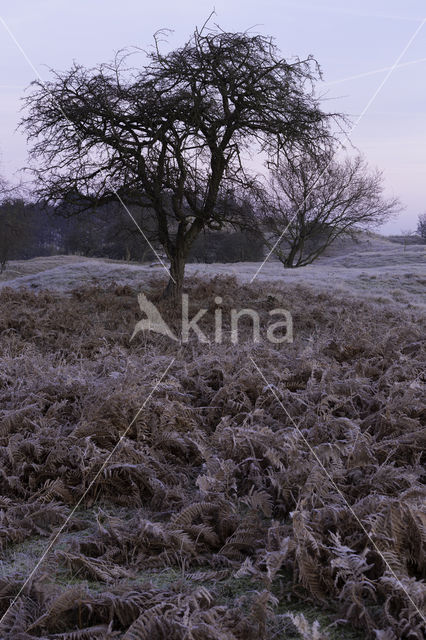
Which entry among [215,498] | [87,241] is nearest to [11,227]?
[87,241]

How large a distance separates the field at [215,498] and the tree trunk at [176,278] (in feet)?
23.2

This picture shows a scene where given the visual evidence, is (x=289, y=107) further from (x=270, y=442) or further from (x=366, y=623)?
(x=366, y=623)

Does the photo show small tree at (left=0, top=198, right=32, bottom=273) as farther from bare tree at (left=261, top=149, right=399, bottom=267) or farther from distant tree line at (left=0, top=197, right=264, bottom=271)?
bare tree at (left=261, top=149, right=399, bottom=267)

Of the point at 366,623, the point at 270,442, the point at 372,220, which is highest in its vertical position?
the point at 372,220

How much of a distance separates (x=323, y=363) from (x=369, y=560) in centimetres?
255

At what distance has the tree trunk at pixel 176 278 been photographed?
11836mm

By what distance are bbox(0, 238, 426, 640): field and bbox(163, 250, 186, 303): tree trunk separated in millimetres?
7069

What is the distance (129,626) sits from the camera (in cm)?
175

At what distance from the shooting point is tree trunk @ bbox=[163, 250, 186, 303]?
11836 millimetres

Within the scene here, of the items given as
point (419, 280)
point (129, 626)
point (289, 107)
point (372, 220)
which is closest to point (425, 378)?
point (129, 626)

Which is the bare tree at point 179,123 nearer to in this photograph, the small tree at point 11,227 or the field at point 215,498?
the field at point 215,498

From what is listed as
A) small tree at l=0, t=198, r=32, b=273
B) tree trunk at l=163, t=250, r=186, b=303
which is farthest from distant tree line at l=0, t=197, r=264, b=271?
tree trunk at l=163, t=250, r=186, b=303

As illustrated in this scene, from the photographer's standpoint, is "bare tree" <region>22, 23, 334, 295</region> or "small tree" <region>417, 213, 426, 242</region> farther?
"small tree" <region>417, 213, 426, 242</region>

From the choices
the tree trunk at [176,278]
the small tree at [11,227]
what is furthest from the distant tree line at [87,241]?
the tree trunk at [176,278]
